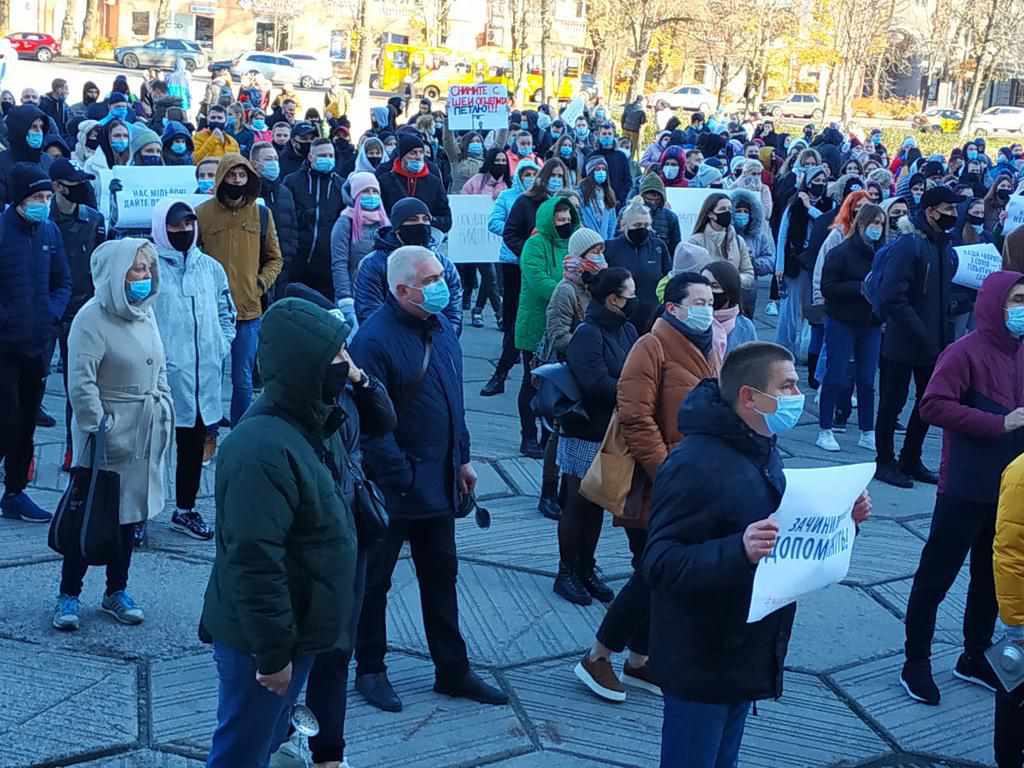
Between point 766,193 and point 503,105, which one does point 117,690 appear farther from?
point 766,193

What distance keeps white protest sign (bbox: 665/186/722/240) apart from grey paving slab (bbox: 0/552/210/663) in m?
7.38

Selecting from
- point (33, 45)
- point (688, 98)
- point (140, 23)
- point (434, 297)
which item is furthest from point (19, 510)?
point (140, 23)

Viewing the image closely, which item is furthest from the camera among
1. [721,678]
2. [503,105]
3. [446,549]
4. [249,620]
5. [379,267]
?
[503,105]

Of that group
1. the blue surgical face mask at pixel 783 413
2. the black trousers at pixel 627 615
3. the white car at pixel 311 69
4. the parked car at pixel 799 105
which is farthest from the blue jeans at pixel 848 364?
the parked car at pixel 799 105

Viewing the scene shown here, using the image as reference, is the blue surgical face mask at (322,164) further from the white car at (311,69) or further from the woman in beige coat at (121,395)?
the white car at (311,69)

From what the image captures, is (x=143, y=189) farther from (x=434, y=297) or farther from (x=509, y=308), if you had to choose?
(x=434, y=297)

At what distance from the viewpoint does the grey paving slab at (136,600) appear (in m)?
5.79

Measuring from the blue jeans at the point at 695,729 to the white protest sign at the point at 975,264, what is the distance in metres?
7.02

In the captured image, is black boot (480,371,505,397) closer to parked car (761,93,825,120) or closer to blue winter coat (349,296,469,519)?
blue winter coat (349,296,469,519)

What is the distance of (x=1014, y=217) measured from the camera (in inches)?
482

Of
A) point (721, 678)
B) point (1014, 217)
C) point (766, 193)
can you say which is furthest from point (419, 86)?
point (721, 678)

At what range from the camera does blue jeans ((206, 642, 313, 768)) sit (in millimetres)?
3793

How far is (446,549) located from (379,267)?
274cm

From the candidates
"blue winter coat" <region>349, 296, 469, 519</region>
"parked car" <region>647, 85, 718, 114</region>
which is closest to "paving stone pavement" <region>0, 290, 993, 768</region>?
"blue winter coat" <region>349, 296, 469, 519</region>
